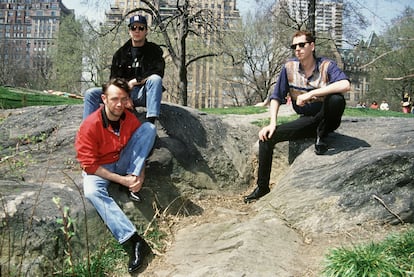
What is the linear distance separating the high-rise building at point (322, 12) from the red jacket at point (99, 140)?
13296mm

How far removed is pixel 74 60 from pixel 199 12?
25720 millimetres

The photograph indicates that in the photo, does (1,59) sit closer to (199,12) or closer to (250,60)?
(250,60)

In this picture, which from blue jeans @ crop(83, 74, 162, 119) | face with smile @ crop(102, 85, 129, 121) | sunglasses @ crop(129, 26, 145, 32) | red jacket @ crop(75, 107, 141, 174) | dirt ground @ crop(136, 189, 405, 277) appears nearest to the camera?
dirt ground @ crop(136, 189, 405, 277)

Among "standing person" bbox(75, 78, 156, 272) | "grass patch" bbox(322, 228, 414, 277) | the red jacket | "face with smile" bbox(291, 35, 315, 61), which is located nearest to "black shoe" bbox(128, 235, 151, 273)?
"standing person" bbox(75, 78, 156, 272)

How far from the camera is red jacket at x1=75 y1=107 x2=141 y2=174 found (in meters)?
3.39

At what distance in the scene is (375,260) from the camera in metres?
2.55

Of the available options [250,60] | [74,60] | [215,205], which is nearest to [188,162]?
[215,205]

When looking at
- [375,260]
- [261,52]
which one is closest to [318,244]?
[375,260]

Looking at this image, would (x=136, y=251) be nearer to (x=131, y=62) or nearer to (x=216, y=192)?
(x=216, y=192)

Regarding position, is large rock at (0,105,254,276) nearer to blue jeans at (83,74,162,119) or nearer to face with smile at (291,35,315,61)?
blue jeans at (83,74,162,119)

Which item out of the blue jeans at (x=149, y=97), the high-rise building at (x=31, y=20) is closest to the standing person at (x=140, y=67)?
the blue jeans at (x=149, y=97)

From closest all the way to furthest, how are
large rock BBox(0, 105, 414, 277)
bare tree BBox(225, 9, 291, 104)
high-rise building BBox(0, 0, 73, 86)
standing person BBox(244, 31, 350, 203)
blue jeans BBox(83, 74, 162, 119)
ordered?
large rock BBox(0, 105, 414, 277)
standing person BBox(244, 31, 350, 203)
blue jeans BBox(83, 74, 162, 119)
bare tree BBox(225, 9, 291, 104)
high-rise building BBox(0, 0, 73, 86)

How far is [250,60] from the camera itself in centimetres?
3244

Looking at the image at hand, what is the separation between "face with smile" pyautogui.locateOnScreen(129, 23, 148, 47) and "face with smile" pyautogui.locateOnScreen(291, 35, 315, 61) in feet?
5.93
